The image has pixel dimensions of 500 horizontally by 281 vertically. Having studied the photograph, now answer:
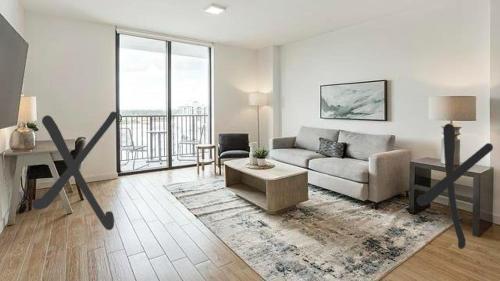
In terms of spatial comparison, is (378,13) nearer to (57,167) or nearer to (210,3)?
(210,3)

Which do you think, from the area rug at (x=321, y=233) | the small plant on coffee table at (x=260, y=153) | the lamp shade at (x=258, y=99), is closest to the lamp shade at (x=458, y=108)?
the area rug at (x=321, y=233)

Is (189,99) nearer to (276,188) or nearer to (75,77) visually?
(75,77)

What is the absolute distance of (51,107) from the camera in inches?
161

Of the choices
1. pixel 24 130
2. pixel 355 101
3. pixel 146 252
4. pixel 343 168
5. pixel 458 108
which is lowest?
pixel 146 252

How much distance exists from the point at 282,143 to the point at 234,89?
1.71 m

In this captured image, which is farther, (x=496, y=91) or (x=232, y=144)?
(x=232, y=144)

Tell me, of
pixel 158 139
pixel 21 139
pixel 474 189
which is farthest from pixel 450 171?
pixel 158 139

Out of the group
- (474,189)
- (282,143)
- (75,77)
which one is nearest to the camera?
(474,189)

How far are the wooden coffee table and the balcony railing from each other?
2.37 m

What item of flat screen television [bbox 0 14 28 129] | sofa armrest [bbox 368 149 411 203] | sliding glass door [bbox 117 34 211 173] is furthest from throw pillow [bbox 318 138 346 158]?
flat screen television [bbox 0 14 28 129]

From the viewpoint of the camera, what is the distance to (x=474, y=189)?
257 centimetres

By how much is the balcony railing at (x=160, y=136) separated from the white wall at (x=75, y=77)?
0.59m

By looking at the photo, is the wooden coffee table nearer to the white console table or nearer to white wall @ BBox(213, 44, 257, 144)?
the white console table

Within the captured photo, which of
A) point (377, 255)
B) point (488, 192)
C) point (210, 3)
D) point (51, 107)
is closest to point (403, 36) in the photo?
point (488, 192)
